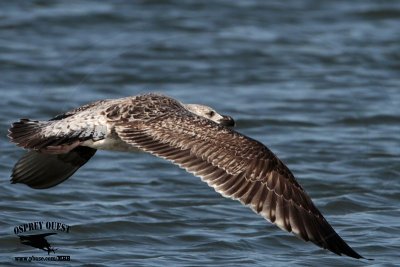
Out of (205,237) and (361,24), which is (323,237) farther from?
(361,24)

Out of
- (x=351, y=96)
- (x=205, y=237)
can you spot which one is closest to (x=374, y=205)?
(x=205, y=237)

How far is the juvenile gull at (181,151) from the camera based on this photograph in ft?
20.8

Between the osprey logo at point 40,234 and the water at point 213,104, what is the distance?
62 mm

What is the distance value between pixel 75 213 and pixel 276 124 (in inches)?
138

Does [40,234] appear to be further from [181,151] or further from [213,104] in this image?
[213,104]

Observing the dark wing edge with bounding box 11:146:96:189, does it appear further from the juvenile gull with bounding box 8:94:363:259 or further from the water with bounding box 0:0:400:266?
the water with bounding box 0:0:400:266

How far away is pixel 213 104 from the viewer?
11875 millimetres

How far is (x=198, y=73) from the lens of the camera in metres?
13.2

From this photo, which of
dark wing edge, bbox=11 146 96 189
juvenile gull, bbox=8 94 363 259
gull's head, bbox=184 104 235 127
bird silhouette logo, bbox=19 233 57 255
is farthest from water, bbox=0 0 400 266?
gull's head, bbox=184 104 235 127

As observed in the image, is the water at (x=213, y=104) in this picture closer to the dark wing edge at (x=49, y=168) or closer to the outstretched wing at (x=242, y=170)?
the dark wing edge at (x=49, y=168)

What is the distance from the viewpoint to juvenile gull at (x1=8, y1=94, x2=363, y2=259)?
6.34 meters

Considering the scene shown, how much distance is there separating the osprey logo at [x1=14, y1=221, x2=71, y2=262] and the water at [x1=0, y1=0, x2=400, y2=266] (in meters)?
0.06

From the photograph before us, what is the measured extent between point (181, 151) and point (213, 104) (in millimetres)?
5226

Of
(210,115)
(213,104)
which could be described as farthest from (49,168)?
(213,104)
